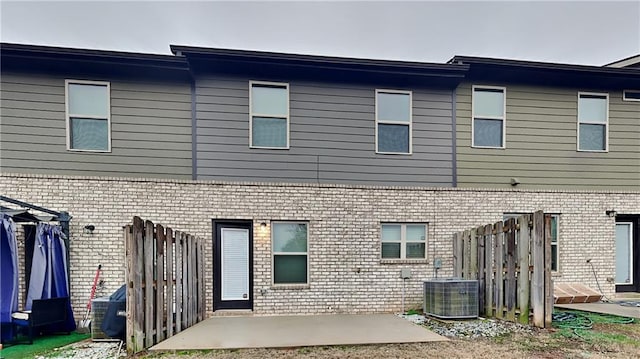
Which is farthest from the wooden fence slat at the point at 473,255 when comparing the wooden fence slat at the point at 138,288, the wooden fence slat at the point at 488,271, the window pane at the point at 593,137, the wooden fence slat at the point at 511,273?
the wooden fence slat at the point at 138,288

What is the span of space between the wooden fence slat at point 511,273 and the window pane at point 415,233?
5.65ft

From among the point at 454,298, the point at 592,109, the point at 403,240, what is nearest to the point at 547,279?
the point at 454,298

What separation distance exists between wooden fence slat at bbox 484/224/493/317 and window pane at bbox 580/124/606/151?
12.1 feet

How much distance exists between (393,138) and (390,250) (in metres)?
2.40

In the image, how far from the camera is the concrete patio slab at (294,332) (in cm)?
531

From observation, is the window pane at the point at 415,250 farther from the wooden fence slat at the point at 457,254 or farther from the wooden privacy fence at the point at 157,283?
the wooden privacy fence at the point at 157,283

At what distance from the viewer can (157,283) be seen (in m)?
5.30

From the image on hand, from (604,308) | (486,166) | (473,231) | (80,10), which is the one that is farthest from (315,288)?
(80,10)

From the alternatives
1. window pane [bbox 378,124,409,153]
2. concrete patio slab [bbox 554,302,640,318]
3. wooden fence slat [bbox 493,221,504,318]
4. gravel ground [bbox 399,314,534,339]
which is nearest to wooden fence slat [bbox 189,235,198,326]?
gravel ground [bbox 399,314,534,339]

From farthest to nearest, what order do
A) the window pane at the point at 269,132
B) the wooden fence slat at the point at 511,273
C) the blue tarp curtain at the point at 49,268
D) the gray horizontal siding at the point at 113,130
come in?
the window pane at the point at 269,132 → the gray horizontal siding at the point at 113,130 → the wooden fence slat at the point at 511,273 → the blue tarp curtain at the point at 49,268

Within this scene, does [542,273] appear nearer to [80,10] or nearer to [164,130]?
[164,130]

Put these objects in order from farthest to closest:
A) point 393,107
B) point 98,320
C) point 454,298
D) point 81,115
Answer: point 393,107 < point 81,115 < point 454,298 < point 98,320

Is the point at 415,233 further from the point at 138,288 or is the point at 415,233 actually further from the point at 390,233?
the point at 138,288

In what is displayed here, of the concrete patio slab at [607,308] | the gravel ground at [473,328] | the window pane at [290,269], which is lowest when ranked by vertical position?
the concrete patio slab at [607,308]
